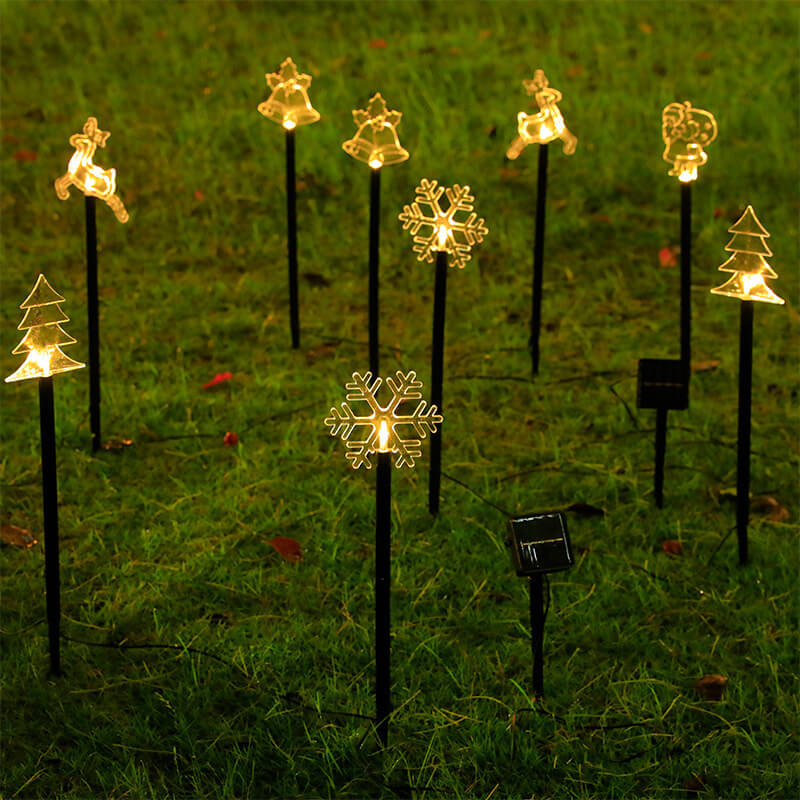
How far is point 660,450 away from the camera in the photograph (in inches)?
159

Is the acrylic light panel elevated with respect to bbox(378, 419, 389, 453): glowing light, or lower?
lower

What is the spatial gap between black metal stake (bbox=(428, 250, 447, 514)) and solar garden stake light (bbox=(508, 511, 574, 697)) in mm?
884

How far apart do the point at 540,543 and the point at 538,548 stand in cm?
2

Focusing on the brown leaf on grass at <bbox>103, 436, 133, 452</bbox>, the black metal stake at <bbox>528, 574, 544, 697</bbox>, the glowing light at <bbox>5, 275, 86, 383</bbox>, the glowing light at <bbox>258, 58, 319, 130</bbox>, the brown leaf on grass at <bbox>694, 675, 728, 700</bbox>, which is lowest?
the brown leaf on grass at <bbox>694, 675, 728, 700</bbox>

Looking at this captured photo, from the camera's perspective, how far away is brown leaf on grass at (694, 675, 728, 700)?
317cm

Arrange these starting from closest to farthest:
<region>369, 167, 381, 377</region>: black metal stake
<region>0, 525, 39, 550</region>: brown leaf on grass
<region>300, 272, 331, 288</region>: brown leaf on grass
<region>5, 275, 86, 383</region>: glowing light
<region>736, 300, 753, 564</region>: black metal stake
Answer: <region>5, 275, 86, 383</region>: glowing light → <region>736, 300, 753, 564</region>: black metal stake → <region>0, 525, 39, 550</region>: brown leaf on grass → <region>369, 167, 381, 377</region>: black metal stake → <region>300, 272, 331, 288</region>: brown leaf on grass

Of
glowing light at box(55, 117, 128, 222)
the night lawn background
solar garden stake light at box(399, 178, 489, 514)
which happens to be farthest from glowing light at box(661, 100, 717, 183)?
glowing light at box(55, 117, 128, 222)

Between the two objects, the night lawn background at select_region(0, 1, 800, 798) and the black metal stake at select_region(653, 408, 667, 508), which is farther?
the black metal stake at select_region(653, 408, 667, 508)

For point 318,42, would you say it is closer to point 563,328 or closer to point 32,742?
point 563,328

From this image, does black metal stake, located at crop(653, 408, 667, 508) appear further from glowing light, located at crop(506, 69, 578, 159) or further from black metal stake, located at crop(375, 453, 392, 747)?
black metal stake, located at crop(375, 453, 392, 747)

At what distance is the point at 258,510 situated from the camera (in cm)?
409

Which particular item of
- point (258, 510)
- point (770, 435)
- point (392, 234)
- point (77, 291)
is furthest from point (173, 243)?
point (770, 435)

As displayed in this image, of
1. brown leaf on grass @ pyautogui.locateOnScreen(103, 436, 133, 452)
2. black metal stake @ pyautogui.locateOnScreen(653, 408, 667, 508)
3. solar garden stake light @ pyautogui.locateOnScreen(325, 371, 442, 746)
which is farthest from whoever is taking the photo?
brown leaf on grass @ pyautogui.locateOnScreen(103, 436, 133, 452)

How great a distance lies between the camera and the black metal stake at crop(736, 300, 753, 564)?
3.57m
